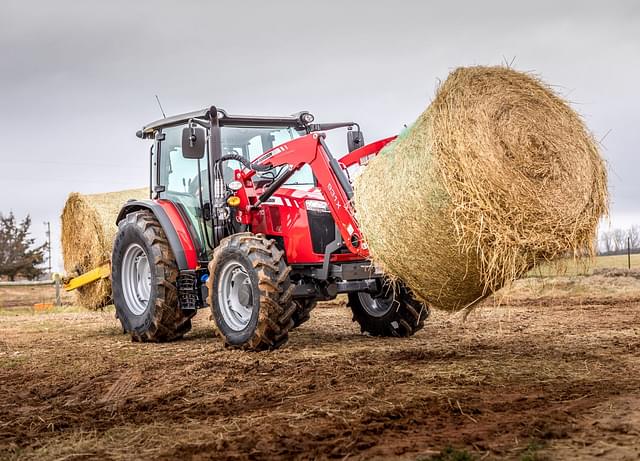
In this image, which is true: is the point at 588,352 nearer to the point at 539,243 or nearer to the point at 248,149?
the point at 539,243

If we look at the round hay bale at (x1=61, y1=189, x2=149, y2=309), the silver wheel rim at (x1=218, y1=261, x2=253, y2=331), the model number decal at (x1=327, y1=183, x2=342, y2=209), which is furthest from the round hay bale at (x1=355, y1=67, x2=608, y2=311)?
the round hay bale at (x1=61, y1=189, x2=149, y2=309)

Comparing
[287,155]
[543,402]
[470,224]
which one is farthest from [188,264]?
[543,402]

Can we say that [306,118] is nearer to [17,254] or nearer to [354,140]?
[354,140]

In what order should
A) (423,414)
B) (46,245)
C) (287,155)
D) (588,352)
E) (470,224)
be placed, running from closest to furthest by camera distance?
(423,414), (470,224), (588,352), (287,155), (46,245)

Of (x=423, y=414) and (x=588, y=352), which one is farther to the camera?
(x=588, y=352)

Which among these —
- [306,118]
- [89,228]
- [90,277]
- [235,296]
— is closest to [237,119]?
[306,118]

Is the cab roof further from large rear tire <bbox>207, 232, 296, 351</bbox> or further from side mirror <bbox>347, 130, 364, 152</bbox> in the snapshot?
large rear tire <bbox>207, 232, 296, 351</bbox>

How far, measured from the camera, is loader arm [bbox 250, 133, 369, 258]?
7.00 metres

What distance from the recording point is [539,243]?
5539mm

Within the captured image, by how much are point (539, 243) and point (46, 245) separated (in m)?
33.8

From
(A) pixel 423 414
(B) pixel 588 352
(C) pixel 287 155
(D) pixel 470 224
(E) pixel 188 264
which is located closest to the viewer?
(A) pixel 423 414

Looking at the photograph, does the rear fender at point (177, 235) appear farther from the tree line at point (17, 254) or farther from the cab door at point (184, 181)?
the tree line at point (17, 254)

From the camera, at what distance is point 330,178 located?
23.5 feet

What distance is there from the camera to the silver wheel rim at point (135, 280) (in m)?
9.43
